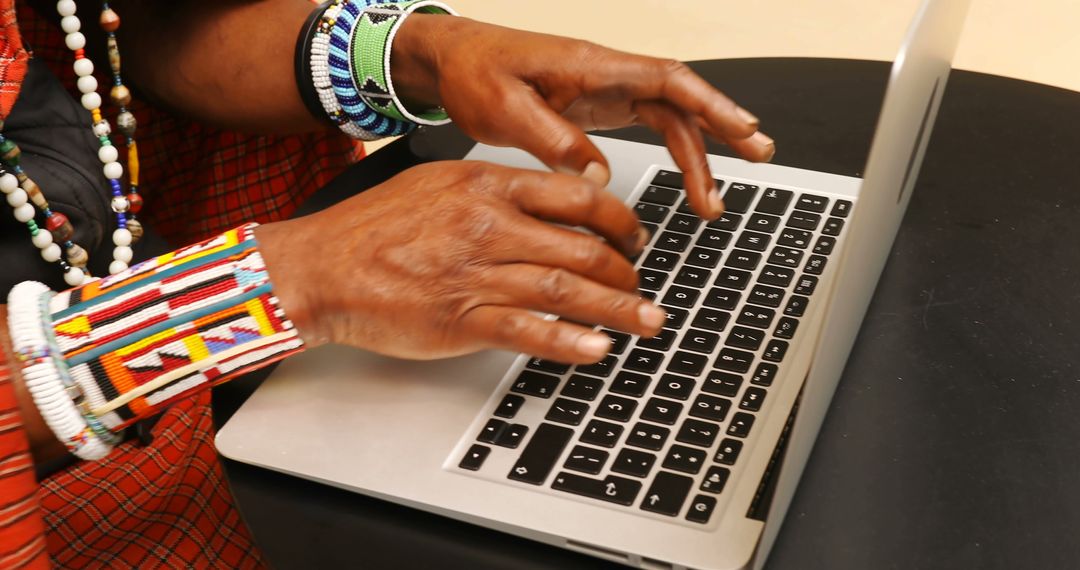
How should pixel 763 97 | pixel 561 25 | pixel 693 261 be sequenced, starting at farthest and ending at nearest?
pixel 561 25
pixel 763 97
pixel 693 261

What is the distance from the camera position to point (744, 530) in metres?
0.57

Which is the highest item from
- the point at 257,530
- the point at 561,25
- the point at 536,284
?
the point at 536,284

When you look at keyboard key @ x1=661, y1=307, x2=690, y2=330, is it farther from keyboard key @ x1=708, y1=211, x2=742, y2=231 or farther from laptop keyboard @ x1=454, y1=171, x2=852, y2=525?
keyboard key @ x1=708, y1=211, x2=742, y2=231

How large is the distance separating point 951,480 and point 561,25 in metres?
1.71

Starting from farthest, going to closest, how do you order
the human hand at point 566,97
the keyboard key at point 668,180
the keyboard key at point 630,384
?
the keyboard key at point 668,180
the human hand at point 566,97
the keyboard key at point 630,384

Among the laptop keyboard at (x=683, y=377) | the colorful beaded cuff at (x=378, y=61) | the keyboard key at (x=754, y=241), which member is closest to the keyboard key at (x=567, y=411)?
the laptop keyboard at (x=683, y=377)

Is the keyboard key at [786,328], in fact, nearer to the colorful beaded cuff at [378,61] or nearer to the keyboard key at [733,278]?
the keyboard key at [733,278]

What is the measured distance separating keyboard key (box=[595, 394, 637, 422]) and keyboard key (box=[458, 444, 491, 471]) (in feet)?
0.23

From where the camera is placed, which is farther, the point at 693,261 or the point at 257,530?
the point at 693,261

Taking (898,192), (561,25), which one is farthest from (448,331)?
(561,25)

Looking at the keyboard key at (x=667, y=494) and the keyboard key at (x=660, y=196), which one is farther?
the keyboard key at (x=660, y=196)

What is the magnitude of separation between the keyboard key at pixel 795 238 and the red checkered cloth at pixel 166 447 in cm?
44

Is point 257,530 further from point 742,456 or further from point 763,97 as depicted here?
point 763,97

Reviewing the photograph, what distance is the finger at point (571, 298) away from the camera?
25.3 inches
